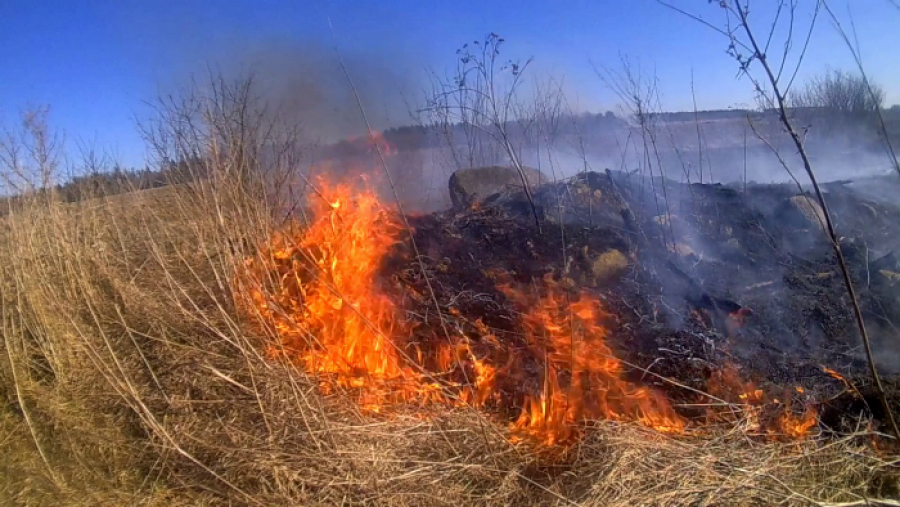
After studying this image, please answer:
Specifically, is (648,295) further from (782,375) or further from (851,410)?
(851,410)

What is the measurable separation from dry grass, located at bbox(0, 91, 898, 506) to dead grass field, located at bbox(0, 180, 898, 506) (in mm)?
12

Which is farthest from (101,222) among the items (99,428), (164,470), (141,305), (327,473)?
(327,473)

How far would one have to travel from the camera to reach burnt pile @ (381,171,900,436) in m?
4.34

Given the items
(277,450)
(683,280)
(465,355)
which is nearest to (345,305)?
(465,355)

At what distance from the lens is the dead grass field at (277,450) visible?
3148 mm

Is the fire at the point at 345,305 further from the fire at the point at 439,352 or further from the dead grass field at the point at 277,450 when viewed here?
the dead grass field at the point at 277,450

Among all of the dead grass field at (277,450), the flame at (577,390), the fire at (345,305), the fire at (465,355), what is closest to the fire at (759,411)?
the fire at (465,355)

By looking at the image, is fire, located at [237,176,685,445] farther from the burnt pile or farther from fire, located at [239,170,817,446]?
the burnt pile

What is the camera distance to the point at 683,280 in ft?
19.7

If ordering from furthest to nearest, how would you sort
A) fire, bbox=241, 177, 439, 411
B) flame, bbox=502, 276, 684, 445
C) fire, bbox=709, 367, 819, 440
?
fire, bbox=241, 177, 439, 411 < flame, bbox=502, 276, 684, 445 < fire, bbox=709, 367, 819, 440

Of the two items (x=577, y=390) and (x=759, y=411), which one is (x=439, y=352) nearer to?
(x=577, y=390)

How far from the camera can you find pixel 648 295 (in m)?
5.59

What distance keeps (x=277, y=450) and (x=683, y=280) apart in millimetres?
4723

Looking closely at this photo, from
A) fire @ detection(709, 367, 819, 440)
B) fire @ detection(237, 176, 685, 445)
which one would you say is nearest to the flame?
fire @ detection(237, 176, 685, 445)
